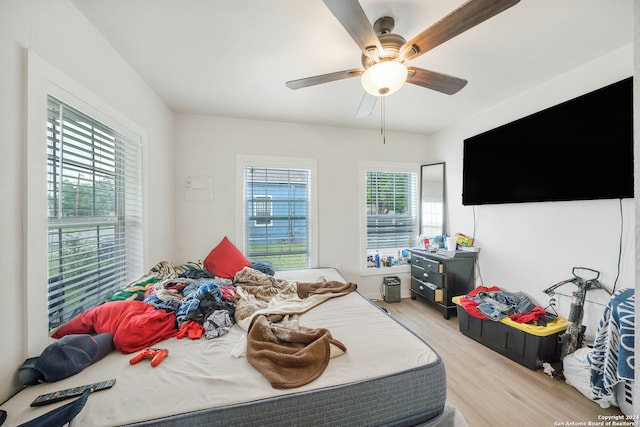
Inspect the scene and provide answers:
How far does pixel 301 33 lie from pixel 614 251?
2.88 m

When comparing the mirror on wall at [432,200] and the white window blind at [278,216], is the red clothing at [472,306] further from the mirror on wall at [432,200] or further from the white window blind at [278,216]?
the white window blind at [278,216]

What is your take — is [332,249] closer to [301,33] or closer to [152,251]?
[152,251]

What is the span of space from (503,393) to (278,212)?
9.28 feet

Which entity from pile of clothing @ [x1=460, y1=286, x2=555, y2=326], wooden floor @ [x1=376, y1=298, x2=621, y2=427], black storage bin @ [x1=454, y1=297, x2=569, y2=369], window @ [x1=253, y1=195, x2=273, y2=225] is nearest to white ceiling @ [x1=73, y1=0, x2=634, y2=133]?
window @ [x1=253, y1=195, x2=273, y2=225]

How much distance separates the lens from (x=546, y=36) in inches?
65.1

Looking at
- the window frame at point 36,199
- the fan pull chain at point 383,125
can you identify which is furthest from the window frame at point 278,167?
the window frame at point 36,199

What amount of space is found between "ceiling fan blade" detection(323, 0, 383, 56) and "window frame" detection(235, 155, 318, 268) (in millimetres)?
1995

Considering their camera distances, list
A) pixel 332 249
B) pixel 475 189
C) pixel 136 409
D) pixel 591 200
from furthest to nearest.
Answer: pixel 332 249 < pixel 475 189 < pixel 591 200 < pixel 136 409

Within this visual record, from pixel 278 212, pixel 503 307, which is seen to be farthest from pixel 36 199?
pixel 503 307

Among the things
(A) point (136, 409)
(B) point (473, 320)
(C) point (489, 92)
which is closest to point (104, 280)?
(A) point (136, 409)

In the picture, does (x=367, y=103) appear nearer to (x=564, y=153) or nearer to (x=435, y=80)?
(x=435, y=80)

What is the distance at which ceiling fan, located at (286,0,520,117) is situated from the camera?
3.43 feet

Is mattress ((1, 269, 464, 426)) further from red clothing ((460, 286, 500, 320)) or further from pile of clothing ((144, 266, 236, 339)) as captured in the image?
red clothing ((460, 286, 500, 320))

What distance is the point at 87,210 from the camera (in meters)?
1.57
